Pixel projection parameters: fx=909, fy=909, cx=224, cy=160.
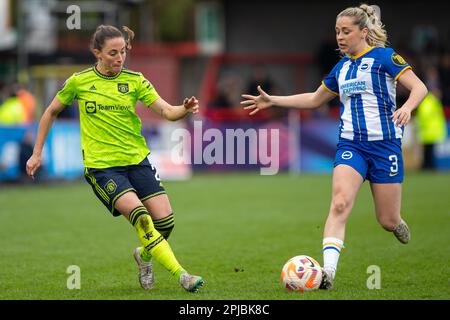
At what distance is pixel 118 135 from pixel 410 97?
240 cm

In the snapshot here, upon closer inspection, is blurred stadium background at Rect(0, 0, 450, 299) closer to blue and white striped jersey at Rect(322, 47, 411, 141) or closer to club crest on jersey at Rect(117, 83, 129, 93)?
blue and white striped jersey at Rect(322, 47, 411, 141)

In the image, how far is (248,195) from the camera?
57.3ft

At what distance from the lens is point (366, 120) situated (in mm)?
7500

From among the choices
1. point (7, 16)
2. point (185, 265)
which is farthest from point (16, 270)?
point (7, 16)

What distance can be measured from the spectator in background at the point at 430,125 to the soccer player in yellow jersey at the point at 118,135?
15687 millimetres

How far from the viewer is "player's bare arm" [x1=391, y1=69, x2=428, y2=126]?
704 cm

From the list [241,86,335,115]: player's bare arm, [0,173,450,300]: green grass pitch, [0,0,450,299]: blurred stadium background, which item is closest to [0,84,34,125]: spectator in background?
[0,0,450,299]: blurred stadium background

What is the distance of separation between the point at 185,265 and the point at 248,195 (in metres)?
8.41

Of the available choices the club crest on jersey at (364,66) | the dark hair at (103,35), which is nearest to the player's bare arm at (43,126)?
the dark hair at (103,35)

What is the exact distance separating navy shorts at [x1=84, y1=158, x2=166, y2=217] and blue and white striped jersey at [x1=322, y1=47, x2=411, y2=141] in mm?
1678

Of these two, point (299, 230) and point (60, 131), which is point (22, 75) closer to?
point (60, 131)

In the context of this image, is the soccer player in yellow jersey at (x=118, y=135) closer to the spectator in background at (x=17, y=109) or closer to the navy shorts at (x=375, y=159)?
the navy shorts at (x=375, y=159)

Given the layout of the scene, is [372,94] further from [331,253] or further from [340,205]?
[331,253]

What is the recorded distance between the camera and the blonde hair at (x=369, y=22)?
7.52 metres
